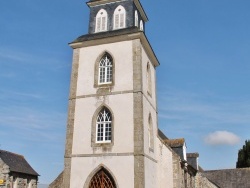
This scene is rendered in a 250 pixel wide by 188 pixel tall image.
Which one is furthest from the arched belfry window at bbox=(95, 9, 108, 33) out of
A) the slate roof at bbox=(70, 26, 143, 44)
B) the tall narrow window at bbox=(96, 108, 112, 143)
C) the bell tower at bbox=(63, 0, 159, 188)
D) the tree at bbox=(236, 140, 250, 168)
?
the tree at bbox=(236, 140, 250, 168)

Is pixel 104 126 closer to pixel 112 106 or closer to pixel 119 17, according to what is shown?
pixel 112 106

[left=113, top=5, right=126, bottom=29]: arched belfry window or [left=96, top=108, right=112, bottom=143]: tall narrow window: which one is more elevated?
[left=113, top=5, right=126, bottom=29]: arched belfry window

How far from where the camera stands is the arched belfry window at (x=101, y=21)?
720 inches

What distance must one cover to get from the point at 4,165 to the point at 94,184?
18008 millimetres

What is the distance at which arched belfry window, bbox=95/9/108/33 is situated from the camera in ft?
60.0

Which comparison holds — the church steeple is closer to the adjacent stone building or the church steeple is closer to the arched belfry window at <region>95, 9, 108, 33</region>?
the arched belfry window at <region>95, 9, 108, 33</region>

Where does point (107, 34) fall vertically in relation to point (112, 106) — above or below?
above

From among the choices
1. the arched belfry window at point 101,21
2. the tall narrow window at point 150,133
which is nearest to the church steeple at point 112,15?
the arched belfry window at point 101,21

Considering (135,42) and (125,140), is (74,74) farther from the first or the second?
(125,140)

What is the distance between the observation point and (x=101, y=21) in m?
18.5

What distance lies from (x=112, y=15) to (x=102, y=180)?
32.8 ft

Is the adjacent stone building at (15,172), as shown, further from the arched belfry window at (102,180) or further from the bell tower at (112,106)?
the arched belfry window at (102,180)

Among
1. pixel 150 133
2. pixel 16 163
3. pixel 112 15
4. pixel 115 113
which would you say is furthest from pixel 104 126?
pixel 16 163

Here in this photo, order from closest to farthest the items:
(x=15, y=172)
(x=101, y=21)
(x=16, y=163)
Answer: (x=101, y=21) < (x=15, y=172) < (x=16, y=163)
